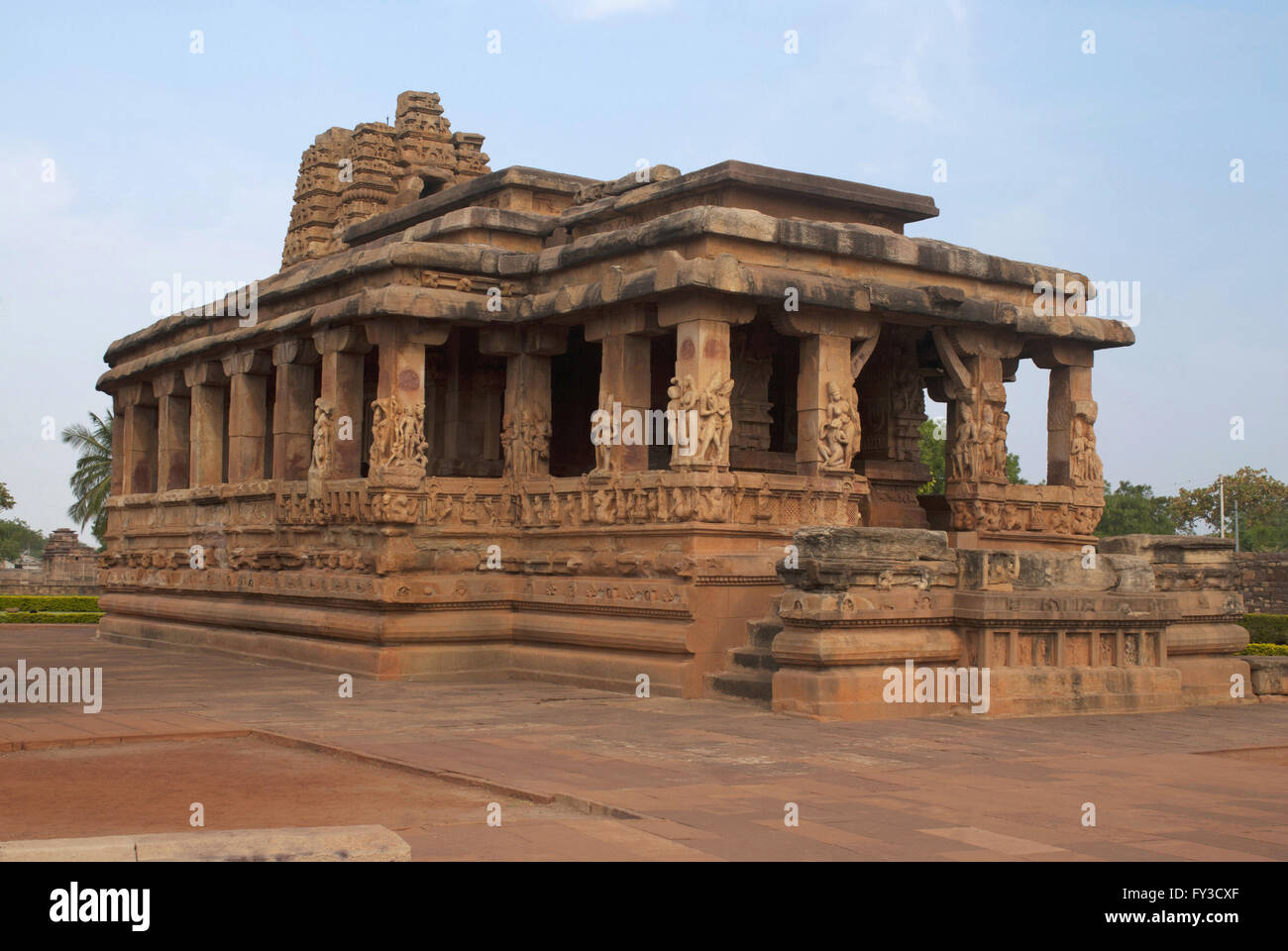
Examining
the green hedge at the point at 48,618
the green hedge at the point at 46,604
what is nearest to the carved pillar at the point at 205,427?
the green hedge at the point at 48,618

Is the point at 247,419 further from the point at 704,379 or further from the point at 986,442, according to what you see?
the point at 986,442

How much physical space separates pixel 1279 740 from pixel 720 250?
6647mm

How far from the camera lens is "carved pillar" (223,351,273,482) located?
778 inches

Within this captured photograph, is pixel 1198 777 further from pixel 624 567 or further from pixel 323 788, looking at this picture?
pixel 624 567

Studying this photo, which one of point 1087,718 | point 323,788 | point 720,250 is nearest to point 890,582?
point 1087,718

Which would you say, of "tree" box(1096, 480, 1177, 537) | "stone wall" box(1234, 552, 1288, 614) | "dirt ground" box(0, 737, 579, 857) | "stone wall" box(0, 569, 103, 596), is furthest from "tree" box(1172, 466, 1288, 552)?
"dirt ground" box(0, 737, 579, 857)

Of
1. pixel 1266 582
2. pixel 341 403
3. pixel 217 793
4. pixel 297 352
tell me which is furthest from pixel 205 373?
pixel 1266 582

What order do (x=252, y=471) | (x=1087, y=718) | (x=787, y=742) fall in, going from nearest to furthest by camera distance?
1. (x=787, y=742)
2. (x=1087, y=718)
3. (x=252, y=471)

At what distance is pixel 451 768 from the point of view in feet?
28.2

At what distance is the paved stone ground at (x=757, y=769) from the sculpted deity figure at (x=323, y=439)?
3.35 m

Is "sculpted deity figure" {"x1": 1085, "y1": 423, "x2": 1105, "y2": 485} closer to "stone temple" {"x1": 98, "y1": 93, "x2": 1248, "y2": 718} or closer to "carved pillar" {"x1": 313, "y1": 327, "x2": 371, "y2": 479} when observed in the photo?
"stone temple" {"x1": 98, "y1": 93, "x2": 1248, "y2": 718}

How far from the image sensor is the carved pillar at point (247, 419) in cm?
1975

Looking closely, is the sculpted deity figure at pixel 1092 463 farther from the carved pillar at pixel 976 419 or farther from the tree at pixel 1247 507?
the tree at pixel 1247 507

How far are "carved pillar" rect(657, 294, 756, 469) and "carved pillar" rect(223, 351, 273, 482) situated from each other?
767 cm
